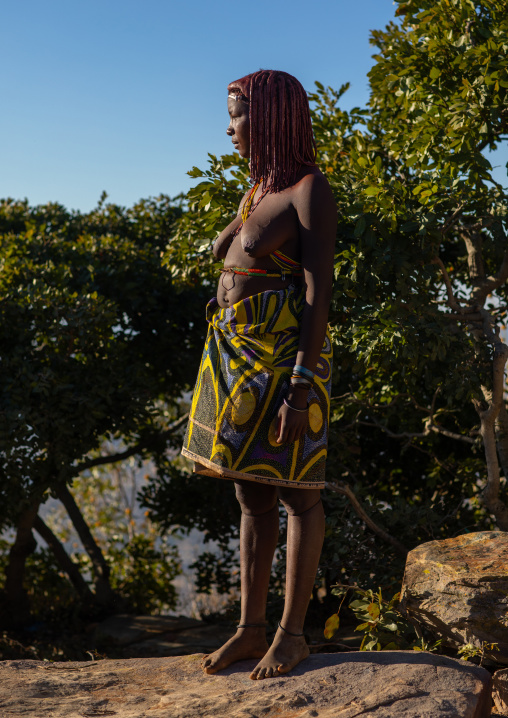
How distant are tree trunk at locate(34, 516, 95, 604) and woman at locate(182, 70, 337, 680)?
4.34 metres

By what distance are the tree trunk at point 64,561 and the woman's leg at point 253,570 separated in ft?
14.1

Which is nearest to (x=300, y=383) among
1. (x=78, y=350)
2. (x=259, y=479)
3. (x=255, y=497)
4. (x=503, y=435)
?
(x=259, y=479)

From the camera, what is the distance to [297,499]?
2.72 metres

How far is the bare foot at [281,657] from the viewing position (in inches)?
104

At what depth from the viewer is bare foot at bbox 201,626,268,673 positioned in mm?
2799

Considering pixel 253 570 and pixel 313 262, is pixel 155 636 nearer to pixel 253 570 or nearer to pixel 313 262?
pixel 253 570

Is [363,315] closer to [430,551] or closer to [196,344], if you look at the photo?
[430,551]

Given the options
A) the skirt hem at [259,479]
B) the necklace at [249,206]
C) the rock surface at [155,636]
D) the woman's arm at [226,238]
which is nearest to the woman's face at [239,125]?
the necklace at [249,206]

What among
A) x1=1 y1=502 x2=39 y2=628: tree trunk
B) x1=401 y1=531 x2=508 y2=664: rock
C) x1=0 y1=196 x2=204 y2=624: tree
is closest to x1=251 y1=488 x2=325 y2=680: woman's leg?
x1=401 y1=531 x2=508 y2=664: rock

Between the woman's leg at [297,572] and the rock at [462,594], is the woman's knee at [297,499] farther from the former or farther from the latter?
the rock at [462,594]

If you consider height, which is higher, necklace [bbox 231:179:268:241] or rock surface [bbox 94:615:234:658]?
necklace [bbox 231:179:268:241]

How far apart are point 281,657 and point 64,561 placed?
4.65 meters

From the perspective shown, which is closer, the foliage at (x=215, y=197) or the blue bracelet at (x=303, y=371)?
the blue bracelet at (x=303, y=371)

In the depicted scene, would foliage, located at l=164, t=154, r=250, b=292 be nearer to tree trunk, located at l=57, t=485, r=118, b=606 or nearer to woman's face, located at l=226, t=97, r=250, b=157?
woman's face, located at l=226, t=97, r=250, b=157
